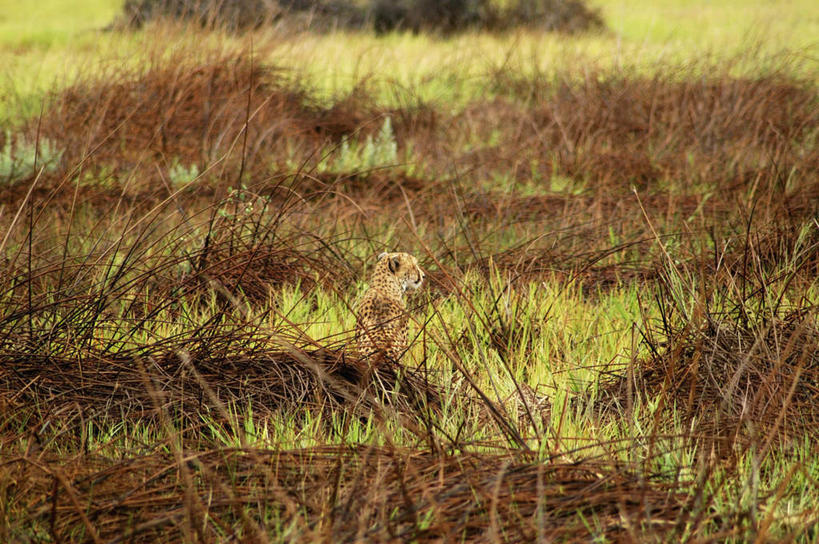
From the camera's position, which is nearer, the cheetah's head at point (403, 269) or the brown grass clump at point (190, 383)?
the brown grass clump at point (190, 383)

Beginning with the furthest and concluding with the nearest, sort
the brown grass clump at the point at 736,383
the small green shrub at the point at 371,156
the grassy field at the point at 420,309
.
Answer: the small green shrub at the point at 371,156, the brown grass clump at the point at 736,383, the grassy field at the point at 420,309

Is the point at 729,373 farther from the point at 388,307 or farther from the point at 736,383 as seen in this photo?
the point at 388,307

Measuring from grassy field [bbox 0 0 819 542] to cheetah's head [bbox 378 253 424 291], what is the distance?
0.22 metres

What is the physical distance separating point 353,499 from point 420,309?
6.11ft

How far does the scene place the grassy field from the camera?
1923mm

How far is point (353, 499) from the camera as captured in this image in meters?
1.90

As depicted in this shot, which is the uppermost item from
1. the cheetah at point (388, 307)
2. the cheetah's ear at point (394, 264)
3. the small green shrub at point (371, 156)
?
the cheetah's ear at point (394, 264)

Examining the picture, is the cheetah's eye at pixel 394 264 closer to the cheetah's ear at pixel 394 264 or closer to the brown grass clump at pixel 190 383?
the cheetah's ear at pixel 394 264

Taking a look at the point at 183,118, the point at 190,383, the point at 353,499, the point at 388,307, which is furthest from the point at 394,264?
the point at 183,118

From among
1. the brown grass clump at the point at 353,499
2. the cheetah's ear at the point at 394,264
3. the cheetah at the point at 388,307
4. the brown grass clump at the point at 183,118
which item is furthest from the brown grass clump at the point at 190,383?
the brown grass clump at the point at 183,118

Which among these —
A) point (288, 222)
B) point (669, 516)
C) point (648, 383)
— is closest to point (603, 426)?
point (648, 383)

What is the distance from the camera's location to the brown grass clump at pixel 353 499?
69.8 inches

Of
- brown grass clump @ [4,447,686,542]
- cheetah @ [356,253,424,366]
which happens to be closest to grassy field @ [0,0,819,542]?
brown grass clump @ [4,447,686,542]

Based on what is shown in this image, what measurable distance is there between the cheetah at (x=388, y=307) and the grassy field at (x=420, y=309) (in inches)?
5.4
